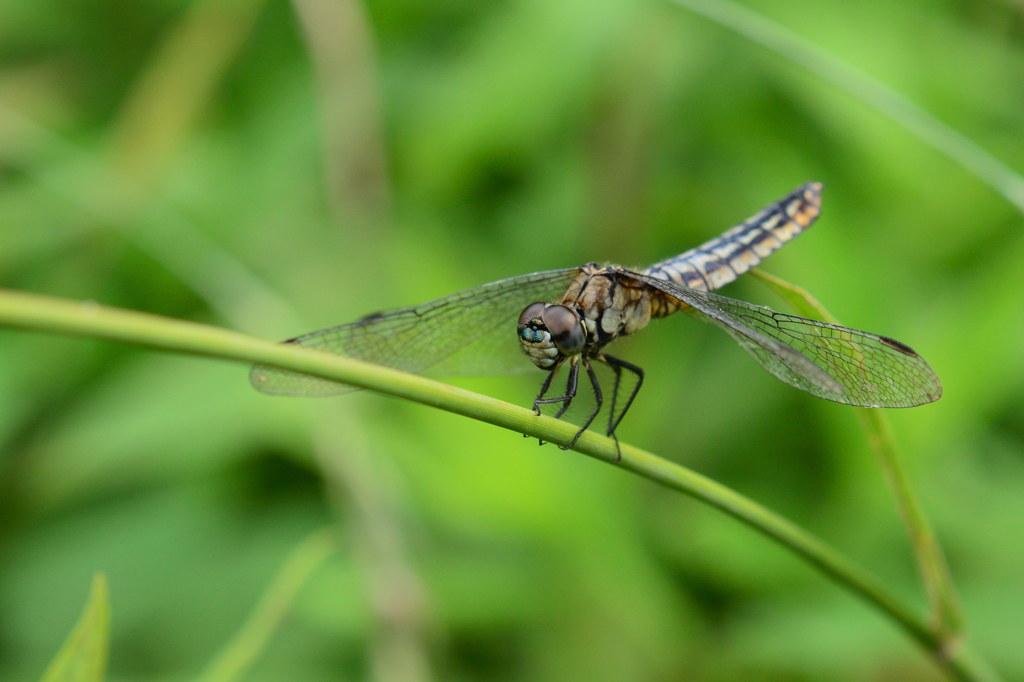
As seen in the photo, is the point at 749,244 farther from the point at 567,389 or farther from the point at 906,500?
the point at 906,500

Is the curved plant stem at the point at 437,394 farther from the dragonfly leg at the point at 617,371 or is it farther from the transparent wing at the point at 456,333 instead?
the transparent wing at the point at 456,333

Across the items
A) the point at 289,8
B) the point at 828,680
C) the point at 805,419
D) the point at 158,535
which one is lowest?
the point at 828,680

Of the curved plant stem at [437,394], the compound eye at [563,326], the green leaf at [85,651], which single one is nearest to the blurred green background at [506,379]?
the compound eye at [563,326]

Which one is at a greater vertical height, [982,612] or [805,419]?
[805,419]

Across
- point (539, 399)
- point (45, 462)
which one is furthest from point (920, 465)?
point (45, 462)

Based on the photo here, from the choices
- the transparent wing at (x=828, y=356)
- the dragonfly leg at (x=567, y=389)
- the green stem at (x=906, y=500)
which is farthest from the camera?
the dragonfly leg at (x=567, y=389)

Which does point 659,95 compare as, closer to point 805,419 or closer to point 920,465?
point 805,419
